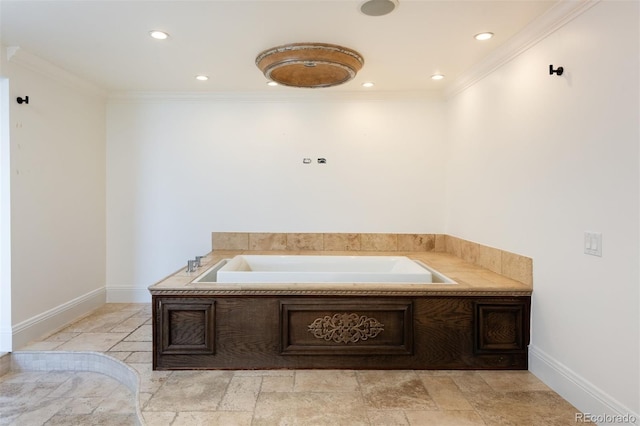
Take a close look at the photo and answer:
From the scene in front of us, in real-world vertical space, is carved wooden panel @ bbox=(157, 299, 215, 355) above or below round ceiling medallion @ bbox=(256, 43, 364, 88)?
below

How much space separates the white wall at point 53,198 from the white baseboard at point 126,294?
0.29 ft

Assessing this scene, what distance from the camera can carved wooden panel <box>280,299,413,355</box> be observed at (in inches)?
102

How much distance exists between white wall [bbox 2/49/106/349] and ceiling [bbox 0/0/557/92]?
0.31 metres

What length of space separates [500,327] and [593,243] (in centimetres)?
90

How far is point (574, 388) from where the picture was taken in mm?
2137

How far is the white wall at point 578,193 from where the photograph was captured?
1.79 meters

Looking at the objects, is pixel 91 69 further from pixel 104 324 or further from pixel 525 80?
pixel 525 80

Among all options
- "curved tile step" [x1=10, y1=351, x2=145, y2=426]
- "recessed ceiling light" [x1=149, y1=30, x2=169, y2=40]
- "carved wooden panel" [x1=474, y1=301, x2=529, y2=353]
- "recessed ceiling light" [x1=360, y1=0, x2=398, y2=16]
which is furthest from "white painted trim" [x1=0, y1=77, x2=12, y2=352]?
"carved wooden panel" [x1=474, y1=301, x2=529, y2=353]

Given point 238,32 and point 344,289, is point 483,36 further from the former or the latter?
point 344,289

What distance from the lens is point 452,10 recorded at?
228cm

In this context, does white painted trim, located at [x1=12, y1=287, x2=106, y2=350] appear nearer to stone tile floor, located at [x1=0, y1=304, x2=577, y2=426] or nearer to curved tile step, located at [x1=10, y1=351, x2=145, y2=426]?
curved tile step, located at [x1=10, y1=351, x2=145, y2=426]

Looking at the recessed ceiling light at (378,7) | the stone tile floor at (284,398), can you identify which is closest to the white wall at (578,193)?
the stone tile floor at (284,398)

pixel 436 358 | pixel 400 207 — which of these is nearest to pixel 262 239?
pixel 400 207

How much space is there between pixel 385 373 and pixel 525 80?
88.4 inches
